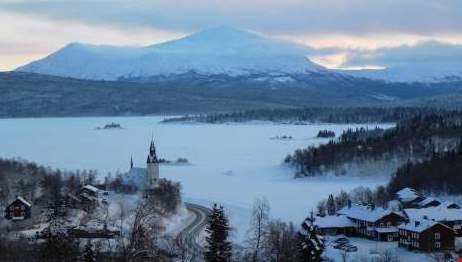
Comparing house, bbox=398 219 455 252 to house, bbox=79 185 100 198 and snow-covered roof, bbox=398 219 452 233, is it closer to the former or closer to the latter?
snow-covered roof, bbox=398 219 452 233

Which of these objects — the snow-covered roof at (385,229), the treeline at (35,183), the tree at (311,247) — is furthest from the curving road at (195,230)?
the tree at (311,247)

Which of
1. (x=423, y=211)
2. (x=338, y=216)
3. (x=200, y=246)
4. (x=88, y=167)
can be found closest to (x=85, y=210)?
(x=200, y=246)

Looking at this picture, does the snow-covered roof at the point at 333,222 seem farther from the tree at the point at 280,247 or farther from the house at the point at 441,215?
the tree at the point at 280,247

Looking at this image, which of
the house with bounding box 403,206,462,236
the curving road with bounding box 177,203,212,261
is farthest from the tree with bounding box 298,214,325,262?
the house with bounding box 403,206,462,236

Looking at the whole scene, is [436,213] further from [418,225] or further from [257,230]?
[257,230]

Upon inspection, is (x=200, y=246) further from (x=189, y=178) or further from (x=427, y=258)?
(x=189, y=178)

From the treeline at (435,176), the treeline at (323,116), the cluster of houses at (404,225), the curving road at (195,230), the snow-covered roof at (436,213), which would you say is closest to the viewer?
the curving road at (195,230)

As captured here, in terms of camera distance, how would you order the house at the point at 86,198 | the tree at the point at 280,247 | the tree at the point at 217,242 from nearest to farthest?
the tree at the point at 217,242
the tree at the point at 280,247
the house at the point at 86,198
